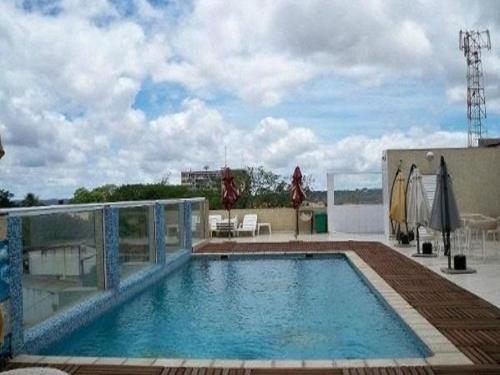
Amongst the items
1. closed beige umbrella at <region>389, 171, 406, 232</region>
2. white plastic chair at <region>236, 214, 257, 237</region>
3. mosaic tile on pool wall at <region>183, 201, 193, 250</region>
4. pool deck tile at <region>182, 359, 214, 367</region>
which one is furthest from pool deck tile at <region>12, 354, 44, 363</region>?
white plastic chair at <region>236, 214, 257, 237</region>

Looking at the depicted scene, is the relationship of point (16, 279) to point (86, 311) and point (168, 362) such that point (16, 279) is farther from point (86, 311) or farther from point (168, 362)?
point (86, 311)

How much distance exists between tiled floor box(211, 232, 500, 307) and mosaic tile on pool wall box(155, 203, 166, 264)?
17.1 ft

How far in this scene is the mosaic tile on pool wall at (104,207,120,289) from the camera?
894 cm

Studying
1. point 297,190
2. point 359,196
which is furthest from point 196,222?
point 359,196

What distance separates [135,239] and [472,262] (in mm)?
6331

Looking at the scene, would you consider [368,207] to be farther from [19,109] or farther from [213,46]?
[19,109]

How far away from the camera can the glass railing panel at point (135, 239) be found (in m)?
9.80

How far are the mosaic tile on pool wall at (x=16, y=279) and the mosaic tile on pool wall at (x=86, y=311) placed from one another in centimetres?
26

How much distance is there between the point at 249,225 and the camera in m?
19.9

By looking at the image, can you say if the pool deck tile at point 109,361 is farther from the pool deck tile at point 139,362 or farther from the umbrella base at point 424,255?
the umbrella base at point 424,255

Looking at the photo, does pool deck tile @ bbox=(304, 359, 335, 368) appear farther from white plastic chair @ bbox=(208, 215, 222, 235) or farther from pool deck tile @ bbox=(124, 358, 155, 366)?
white plastic chair @ bbox=(208, 215, 222, 235)

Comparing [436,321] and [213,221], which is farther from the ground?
[213,221]

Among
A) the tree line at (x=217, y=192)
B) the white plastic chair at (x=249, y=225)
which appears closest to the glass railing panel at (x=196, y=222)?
the white plastic chair at (x=249, y=225)

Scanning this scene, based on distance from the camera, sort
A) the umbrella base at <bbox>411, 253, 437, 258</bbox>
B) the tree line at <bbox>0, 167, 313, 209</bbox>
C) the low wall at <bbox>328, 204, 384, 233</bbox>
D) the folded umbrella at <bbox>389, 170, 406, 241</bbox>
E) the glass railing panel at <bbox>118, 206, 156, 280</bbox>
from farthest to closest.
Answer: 1. the tree line at <bbox>0, 167, 313, 209</bbox>
2. the low wall at <bbox>328, 204, 384, 233</bbox>
3. the folded umbrella at <bbox>389, 170, 406, 241</bbox>
4. the umbrella base at <bbox>411, 253, 437, 258</bbox>
5. the glass railing panel at <bbox>118, 206, 156, 280</bbox>
